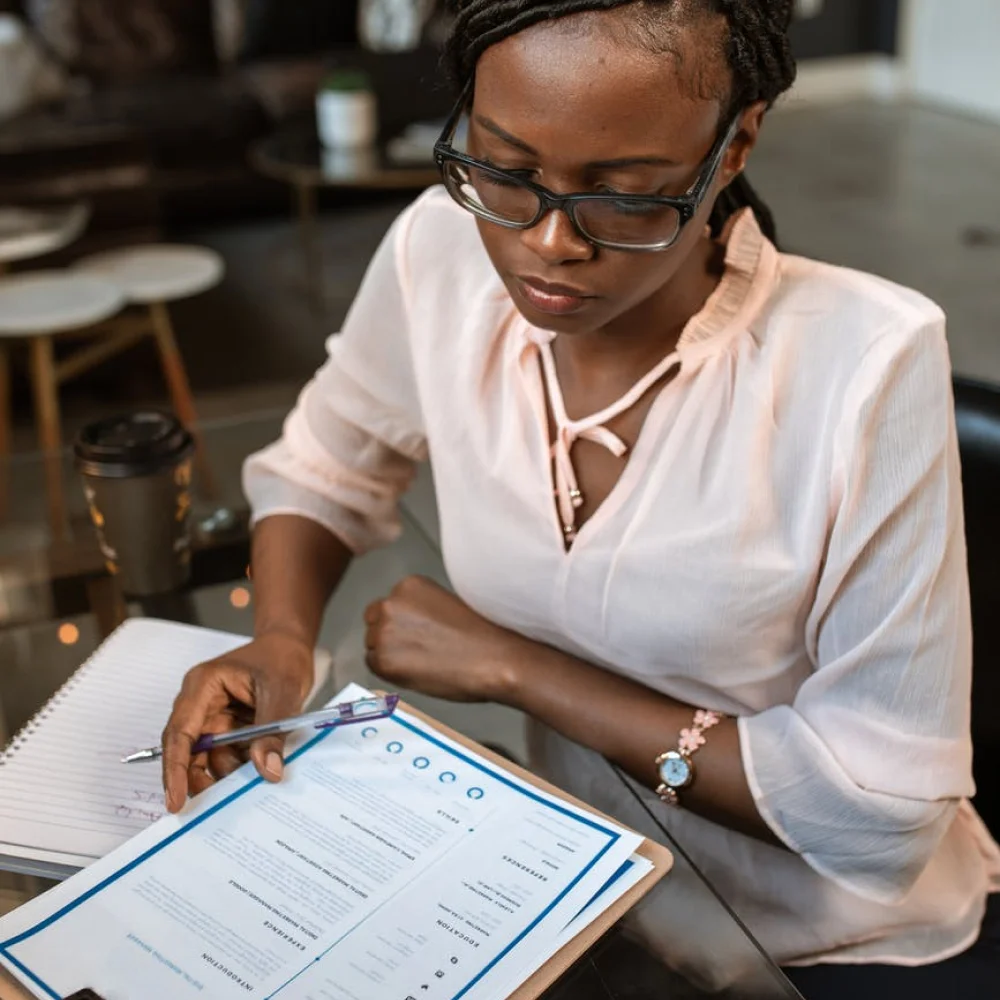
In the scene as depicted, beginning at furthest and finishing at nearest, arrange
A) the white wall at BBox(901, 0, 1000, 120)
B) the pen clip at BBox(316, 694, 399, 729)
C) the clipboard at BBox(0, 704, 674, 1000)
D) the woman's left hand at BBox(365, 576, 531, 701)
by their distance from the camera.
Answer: the white wall at BBox(901, 0, 1000, 120), the woman's left hand at BBox(365, 576, 531, 701), the pen clip at BBox(316, 694, 399, 729), the clipboard at BBox(0, 704, 674, 1000)

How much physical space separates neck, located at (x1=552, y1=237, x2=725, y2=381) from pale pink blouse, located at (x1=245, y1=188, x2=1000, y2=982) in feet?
0.07

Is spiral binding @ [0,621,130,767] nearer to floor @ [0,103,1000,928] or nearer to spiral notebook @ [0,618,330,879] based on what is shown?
spiral notebook @ [0,618,330,879]

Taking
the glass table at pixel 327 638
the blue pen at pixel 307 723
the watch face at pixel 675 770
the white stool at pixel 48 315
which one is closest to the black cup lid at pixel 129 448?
the glass table at pixel 327 638

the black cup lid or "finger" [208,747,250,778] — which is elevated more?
the black cup lid

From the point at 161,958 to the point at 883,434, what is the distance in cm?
60

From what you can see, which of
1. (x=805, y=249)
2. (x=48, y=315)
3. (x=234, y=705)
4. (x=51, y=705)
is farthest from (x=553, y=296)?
(x=805, y=249)

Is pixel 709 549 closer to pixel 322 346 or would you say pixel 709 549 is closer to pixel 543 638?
pixel 543 638

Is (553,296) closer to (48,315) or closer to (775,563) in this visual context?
(775,563)

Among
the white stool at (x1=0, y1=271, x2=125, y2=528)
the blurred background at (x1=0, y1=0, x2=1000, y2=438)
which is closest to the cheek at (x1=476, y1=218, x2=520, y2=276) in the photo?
the white stool at (x1=0, y1=271, x2=125, y2=528)

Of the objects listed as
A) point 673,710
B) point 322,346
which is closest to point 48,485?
point 673,710

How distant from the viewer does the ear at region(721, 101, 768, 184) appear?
916 millimetres

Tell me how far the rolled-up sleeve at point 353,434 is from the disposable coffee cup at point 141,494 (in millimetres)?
82

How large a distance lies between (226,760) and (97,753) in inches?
4.9

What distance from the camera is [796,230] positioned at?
16.0ft
